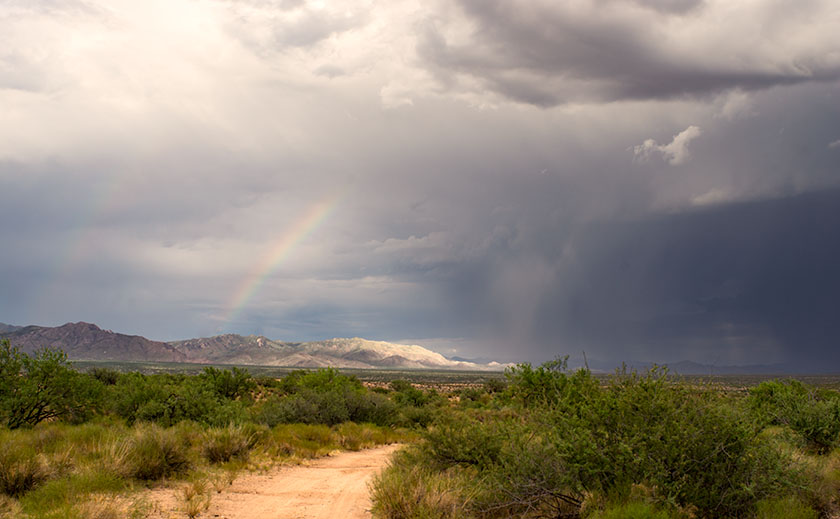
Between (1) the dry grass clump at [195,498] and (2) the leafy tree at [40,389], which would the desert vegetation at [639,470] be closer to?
(1) the dry grass clump at [195,498]

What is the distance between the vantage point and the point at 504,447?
11.8 meters

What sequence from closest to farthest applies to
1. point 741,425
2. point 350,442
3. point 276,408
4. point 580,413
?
point 741,425 < point 580,413 < point 350,442 < point 276,408

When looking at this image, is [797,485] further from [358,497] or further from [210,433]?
[210,433]

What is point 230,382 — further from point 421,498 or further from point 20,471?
point 421,498

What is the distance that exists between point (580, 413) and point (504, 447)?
7.36 feet

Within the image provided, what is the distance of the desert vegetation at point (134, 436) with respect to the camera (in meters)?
11.1

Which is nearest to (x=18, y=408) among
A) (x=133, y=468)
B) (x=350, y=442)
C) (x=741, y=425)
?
(x=133, y=468)

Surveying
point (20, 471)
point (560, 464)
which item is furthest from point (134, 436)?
point (560, 464)

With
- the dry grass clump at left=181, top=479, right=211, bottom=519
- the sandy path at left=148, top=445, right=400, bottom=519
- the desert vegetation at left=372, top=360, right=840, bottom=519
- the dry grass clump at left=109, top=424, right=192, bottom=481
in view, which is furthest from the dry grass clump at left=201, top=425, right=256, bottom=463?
the desert vegetation at left=372, top=360, right=840, bottom=519

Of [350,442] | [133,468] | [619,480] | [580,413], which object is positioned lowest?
A: [350,442]

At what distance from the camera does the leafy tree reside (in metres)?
18.4

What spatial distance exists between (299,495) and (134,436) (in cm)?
515

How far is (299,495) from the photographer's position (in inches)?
539

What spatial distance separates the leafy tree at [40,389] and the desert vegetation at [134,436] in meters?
0.04
